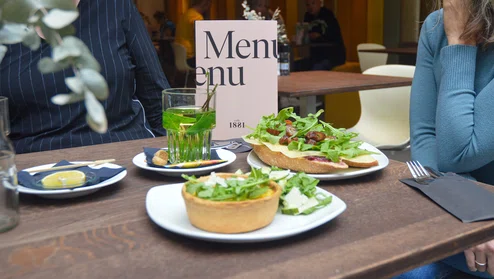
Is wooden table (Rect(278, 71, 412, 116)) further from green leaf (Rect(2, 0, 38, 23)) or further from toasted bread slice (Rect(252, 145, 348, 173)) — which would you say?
green leaf (Rect(2, 0, 38, 23))

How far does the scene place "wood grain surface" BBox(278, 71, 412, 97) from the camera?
2922mm

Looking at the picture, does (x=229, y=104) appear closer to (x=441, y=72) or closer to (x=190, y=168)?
(x=190, y=168)

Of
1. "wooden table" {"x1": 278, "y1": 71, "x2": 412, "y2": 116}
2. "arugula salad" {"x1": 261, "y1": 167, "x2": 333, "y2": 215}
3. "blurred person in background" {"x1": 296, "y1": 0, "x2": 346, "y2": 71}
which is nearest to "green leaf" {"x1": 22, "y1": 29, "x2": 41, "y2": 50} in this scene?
"arugula salad" {"x1": 261, "y1": 167, "x2": 333, "y2": 215}

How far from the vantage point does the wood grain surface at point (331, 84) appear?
2922mm

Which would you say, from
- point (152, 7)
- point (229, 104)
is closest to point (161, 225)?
point (229, 104)

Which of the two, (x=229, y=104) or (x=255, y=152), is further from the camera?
(x=229, y=104)

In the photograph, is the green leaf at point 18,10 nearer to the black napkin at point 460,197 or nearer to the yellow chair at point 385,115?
the black napkin at point 460,197

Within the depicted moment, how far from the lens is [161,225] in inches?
30.4

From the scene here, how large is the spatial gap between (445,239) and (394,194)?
0.22m

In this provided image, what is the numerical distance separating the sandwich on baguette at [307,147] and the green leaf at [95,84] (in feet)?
2.59

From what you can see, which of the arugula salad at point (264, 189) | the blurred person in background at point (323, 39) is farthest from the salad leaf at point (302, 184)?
the blurred person in background at point (323, 39)

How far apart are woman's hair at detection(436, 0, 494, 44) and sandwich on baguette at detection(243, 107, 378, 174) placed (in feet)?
1.86

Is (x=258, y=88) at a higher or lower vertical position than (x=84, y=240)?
higher

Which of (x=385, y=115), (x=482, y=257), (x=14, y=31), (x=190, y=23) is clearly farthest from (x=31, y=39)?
(x=190, y=23)
